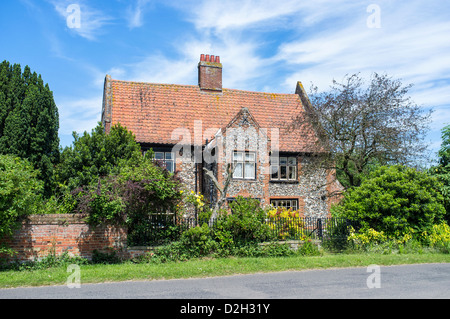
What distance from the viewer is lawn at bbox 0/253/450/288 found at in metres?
11.2

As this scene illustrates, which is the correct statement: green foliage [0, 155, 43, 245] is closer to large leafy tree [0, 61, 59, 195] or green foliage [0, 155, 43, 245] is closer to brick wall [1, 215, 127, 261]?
brick wall [1, 215, 127, 261]

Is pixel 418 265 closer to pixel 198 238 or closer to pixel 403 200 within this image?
pixel 403 200

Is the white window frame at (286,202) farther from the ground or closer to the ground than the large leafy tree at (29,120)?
closer to the ground

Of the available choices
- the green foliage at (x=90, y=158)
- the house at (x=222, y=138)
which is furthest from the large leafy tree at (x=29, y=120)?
the house at (x=222, y=138)

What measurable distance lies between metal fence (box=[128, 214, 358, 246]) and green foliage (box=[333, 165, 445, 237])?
0.82 meters

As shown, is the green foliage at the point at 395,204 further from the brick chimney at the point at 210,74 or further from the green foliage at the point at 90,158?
the brick chimney at the point at 210,74

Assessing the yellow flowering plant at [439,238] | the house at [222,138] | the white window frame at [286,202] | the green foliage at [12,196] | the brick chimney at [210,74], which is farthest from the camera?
the brick chimney at [210,74]

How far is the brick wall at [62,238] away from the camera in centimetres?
1342

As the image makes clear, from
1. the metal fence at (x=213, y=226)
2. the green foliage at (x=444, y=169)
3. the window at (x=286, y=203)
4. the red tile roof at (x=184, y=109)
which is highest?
the red tile roof at (x=184, y=109)

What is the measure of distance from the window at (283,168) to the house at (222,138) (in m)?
0.06

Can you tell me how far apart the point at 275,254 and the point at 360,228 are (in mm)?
4275

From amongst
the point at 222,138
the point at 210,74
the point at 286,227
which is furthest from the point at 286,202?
the point at 210,74

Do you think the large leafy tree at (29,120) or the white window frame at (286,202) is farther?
the white window frame at (286,202)
